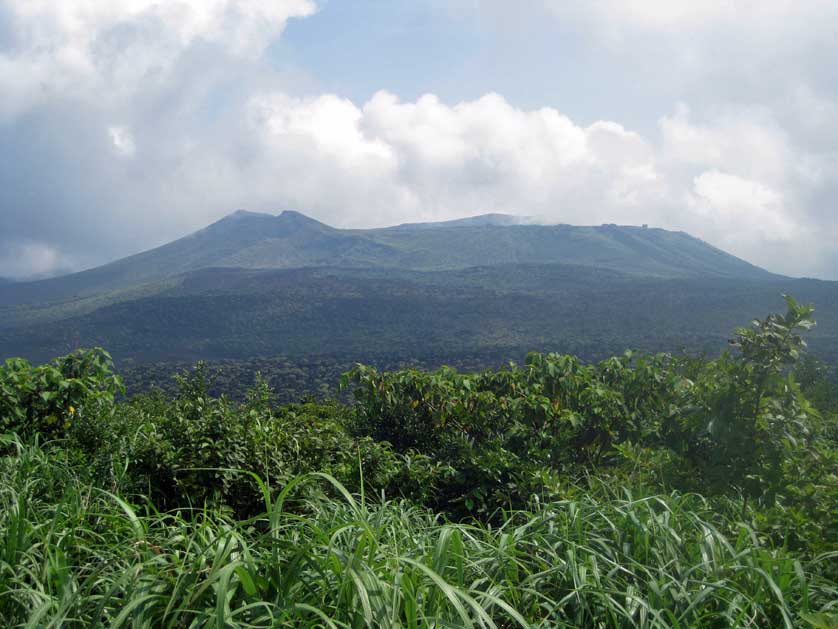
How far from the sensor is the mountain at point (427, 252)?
490ft

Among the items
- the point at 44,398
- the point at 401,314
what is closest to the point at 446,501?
the point at 44,398

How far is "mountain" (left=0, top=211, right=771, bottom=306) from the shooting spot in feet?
490

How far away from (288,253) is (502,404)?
17541cm

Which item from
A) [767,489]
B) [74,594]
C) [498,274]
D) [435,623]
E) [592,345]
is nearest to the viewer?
[435,623]

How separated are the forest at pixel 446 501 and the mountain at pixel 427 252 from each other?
449 feet

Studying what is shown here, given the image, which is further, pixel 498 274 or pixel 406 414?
pixel 498 274

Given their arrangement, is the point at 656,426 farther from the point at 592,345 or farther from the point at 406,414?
the point at 592,345

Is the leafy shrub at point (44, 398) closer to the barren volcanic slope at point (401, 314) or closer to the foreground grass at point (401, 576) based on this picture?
the foreground grass at point (401, 576)

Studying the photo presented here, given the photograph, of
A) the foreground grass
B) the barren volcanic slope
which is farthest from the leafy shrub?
the barren volcanic slope

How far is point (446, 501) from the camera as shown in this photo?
429 centimetres

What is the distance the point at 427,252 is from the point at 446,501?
541 feet

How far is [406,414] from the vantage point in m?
5.30

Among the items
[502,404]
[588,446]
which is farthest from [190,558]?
[588,446]

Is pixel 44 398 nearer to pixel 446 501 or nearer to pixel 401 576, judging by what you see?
pixel 446 501
